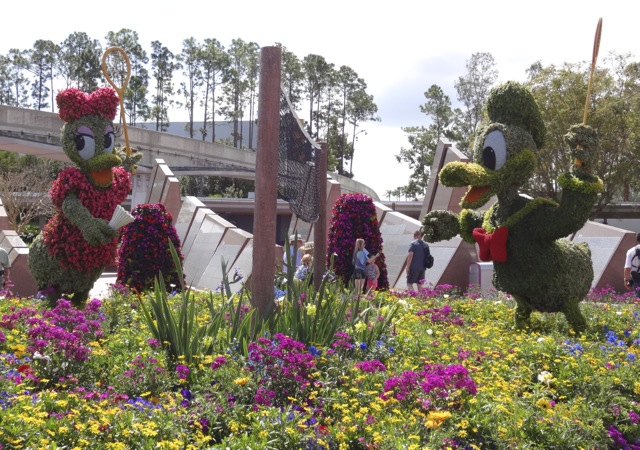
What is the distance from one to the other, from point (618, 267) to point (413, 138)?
31.5 meters

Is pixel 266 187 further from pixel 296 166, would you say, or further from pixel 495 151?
pixel 495 151

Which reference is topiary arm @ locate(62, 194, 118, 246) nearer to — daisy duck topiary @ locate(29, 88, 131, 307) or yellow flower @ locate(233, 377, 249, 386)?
daisy duck topiary @ locate(29, 88, 131, 307)

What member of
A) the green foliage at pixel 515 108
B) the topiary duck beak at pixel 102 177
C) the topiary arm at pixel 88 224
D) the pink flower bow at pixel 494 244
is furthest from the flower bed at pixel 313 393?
the green foliage at pixel 515 108

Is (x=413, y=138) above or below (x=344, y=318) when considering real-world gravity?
above

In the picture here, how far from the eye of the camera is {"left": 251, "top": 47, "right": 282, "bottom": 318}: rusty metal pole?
531 centimetres

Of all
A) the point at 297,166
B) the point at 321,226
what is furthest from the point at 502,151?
the point at 297,166

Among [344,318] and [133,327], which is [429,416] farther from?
[133,327]

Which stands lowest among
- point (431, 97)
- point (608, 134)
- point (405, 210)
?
point (405, 210)

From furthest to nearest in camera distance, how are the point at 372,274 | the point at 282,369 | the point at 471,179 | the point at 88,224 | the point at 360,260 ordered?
1. the point at 372,274
2. the point at 360,260
3. the point at 88,224
4. the point at 471,179
5. the point at 282,369

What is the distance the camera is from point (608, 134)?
95.7 feet

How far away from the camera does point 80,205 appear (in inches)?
291

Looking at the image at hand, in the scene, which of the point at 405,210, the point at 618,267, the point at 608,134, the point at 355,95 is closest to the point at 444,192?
the point at 618,267

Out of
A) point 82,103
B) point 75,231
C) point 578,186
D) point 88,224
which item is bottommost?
point 75,231

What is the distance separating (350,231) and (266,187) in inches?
204
